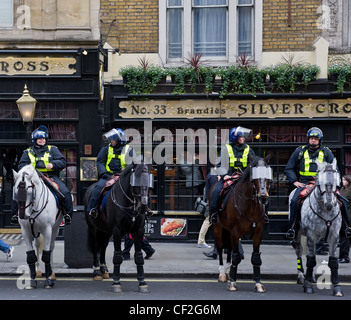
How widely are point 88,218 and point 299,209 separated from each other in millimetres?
3682

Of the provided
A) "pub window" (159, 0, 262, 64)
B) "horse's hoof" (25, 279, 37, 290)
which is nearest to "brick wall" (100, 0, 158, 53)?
"pub window" (159, 0, 262, 64)

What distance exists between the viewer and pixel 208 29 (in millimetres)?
16797

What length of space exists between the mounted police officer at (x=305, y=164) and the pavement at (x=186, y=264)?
1.51 metres

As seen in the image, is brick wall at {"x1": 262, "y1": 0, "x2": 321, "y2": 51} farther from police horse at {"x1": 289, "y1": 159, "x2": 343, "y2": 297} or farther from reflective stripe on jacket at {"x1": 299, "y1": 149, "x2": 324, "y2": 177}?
police horse at {"x1": 289, "y1": 159, "x2": 343, "y2": 297}

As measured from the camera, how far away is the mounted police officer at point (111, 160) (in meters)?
10.8

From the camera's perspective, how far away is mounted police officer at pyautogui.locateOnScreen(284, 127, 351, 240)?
10.8m

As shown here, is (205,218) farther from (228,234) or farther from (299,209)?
(299,209)

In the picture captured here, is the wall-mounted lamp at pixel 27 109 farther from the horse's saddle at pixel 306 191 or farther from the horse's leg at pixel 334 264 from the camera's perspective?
the horse's leg at pixel 334 264

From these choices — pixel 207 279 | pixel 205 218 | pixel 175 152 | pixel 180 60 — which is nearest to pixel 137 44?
pixel 180 60

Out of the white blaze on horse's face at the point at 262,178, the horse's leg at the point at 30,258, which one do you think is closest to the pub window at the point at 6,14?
the horse's leg at the point at 30,258

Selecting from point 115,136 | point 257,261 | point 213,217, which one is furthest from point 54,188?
point 257,261

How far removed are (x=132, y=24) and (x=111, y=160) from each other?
21.5ft

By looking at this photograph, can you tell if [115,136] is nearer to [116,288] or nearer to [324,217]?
[116,288]

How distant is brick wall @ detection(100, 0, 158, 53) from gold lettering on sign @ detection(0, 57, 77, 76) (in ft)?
4.08
